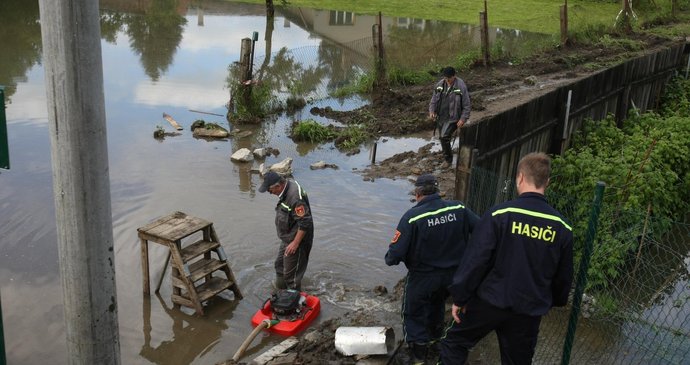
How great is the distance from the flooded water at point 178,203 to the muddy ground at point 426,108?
44 cm

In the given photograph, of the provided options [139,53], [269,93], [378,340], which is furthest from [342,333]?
[139,53]

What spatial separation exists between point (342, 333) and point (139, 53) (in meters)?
17.9

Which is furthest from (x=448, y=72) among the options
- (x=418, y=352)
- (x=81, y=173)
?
(x=81, y=173)

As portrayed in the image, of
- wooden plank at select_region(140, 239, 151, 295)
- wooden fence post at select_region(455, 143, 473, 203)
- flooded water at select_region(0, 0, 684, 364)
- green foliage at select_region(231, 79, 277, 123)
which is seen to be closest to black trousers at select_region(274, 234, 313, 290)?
flooded water at select_region(0, 0, 684, 364)

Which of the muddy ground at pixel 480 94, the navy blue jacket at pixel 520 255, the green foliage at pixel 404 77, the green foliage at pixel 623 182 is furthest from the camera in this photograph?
the green foliage at pixel 404 77

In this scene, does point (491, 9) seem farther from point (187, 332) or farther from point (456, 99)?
point (187, 332)

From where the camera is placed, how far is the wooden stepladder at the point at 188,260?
288 inches

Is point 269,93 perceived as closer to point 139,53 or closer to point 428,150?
point 428,150

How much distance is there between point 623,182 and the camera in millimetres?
9320

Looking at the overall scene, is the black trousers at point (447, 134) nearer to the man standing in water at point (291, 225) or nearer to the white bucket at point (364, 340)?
the man standing in water at point (291, 225)

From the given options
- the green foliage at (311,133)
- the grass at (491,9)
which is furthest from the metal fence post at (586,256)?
the grass at (491,9)

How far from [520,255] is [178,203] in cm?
700

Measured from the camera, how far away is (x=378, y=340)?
6184mm

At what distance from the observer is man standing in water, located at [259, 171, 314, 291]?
23.9 feet
